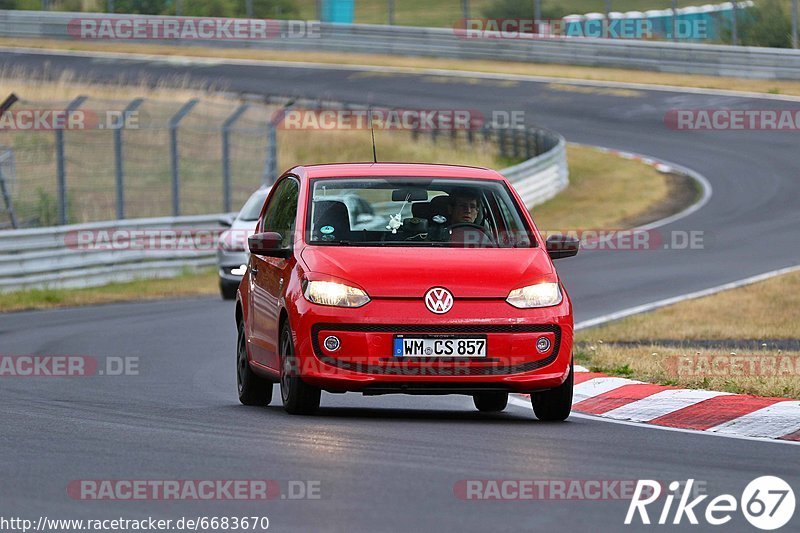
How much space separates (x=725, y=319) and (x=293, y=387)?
9316 millimetres

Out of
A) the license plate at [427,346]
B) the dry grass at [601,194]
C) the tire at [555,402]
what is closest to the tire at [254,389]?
the license plate at [427,346]

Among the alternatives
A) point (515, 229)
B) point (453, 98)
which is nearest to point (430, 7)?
point (453, 98)

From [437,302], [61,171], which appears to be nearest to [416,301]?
[437,302]

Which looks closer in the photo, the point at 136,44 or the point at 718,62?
the point at 718,62

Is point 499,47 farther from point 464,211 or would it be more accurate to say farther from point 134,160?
point 464,211

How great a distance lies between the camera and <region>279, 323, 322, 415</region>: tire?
9953mm

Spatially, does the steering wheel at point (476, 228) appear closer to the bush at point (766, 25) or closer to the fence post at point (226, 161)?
the fence post at point (226, 161)

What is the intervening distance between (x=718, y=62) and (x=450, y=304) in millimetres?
39258

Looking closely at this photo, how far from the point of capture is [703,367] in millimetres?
13172

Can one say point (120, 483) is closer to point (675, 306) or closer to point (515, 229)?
point (515, 229)

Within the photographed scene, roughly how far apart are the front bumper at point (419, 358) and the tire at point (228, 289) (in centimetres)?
1194

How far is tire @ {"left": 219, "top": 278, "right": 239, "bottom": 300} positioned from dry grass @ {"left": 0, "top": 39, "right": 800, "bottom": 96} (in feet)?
84.0

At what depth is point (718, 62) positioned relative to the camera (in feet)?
156

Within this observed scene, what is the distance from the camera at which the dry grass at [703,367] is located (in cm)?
1153
